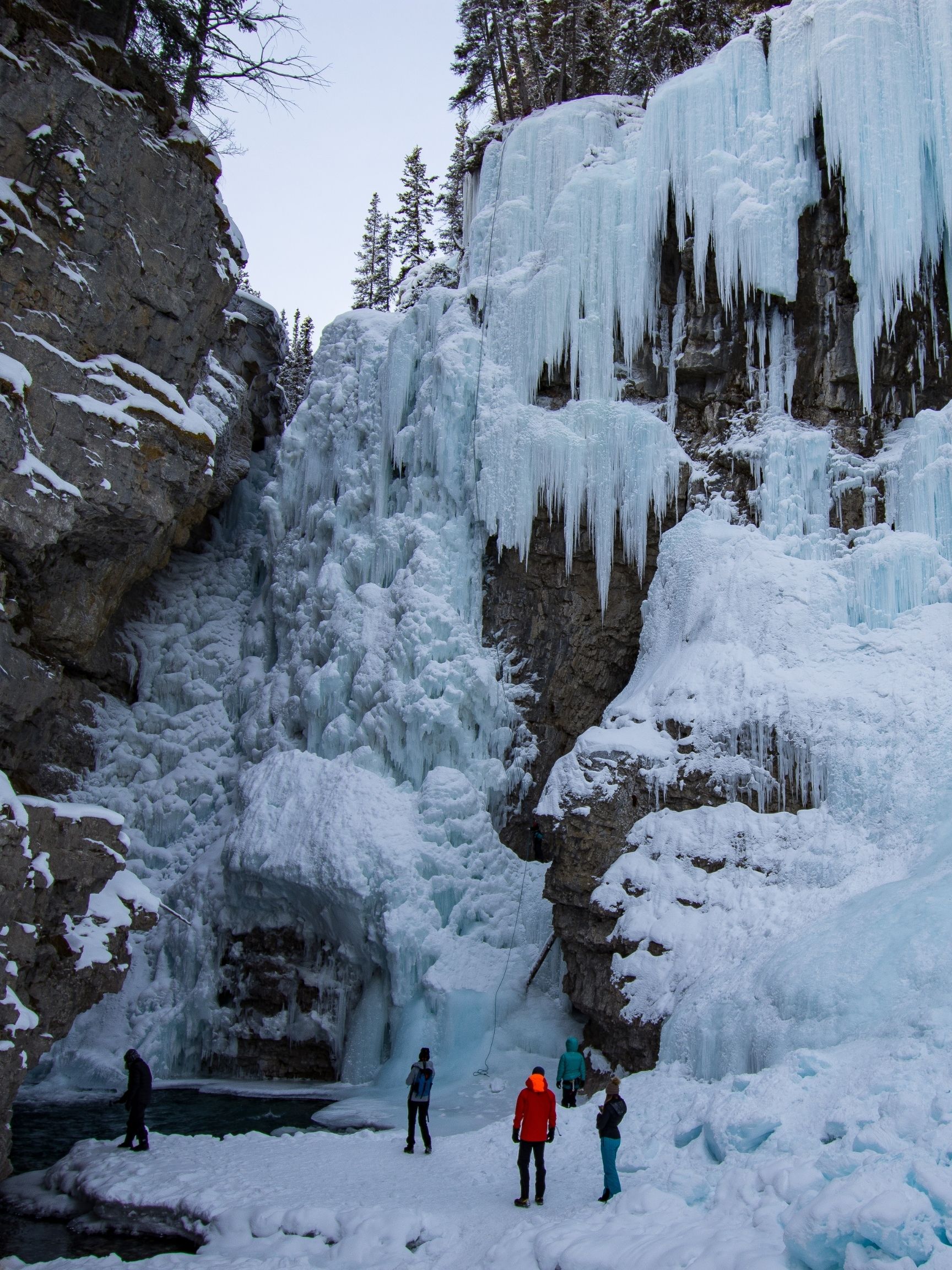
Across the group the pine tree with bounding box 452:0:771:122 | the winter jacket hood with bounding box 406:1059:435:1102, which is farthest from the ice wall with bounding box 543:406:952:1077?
the pine tree with bounding box 452:0:771:122

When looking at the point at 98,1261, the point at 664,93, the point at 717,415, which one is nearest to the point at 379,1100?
the point at 98,1261

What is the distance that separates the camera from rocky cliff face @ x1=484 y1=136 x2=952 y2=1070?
15.5m

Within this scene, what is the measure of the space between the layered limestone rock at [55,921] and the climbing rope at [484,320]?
822 centimetres

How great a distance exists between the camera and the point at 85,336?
1216 cm

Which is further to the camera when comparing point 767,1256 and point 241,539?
point 241,539

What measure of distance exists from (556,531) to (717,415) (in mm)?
3179

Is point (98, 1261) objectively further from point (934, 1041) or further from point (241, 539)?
point (241, 539)

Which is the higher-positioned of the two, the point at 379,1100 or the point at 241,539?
the point at 241,539

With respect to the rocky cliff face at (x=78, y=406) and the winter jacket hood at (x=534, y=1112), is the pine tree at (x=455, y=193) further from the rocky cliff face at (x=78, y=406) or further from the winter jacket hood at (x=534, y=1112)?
the winter jacket hood at (x=534, y=1112)

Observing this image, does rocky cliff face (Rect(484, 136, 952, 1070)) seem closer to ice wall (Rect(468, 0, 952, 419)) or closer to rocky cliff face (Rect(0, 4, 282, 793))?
ice wall (Rect(468, 0, 952, 419))

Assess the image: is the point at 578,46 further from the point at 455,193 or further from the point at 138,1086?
the point at 138,1086

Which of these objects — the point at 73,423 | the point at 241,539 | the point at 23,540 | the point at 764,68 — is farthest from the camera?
the point at 241,539

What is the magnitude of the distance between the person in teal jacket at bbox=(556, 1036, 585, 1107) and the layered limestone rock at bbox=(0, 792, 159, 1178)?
4720 mm

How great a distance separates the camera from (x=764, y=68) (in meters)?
16.3
